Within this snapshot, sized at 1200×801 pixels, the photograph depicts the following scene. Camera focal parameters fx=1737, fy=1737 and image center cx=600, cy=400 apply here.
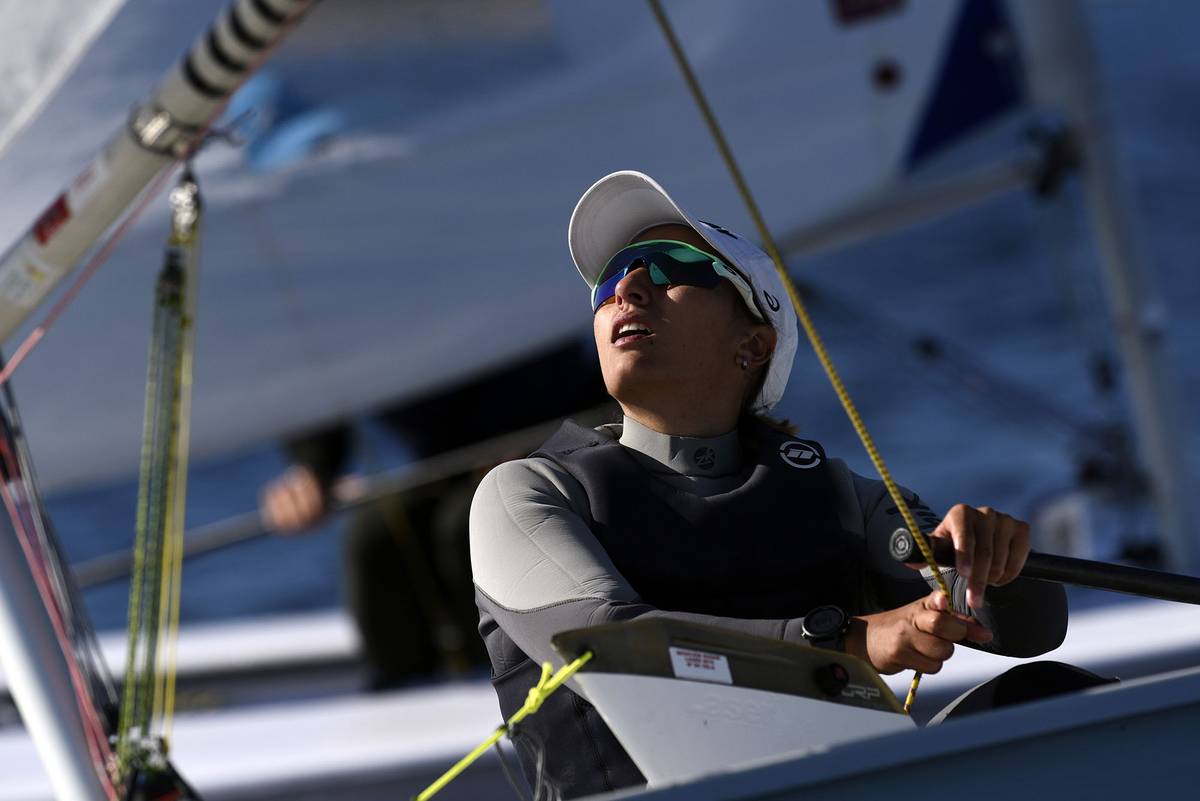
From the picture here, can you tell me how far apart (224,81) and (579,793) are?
1.12m

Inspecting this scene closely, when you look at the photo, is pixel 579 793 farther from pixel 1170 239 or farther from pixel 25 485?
pixel 1170 239

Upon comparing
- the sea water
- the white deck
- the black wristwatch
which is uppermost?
the black wristwatch

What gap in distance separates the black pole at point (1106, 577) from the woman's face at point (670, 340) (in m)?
0.24

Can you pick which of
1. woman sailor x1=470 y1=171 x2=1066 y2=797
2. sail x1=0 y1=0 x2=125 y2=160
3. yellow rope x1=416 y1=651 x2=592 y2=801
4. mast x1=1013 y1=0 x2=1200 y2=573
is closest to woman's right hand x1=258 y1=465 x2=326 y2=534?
sail x1=0 y1=0 x2=125 y2=160

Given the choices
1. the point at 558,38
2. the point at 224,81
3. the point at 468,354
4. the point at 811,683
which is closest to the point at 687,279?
the point at 811,683

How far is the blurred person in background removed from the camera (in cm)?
384

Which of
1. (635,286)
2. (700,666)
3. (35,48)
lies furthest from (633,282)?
(35,48)

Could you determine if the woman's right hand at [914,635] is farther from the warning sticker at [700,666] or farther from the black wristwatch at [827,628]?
the warning sticker at [700,666]

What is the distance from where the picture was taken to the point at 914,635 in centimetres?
124

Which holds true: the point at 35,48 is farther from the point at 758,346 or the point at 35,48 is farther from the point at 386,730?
the point at 386,730

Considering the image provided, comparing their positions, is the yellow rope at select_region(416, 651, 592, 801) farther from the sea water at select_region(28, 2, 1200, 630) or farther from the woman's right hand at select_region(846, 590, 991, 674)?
the sea water at select_region(28, 2, 1200, 630)

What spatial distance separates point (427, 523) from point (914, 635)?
9.75ft

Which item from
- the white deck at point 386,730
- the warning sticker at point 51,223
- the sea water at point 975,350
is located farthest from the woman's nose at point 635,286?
the sea water at point 975,350

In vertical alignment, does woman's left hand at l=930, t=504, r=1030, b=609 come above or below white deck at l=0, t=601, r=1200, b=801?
above
